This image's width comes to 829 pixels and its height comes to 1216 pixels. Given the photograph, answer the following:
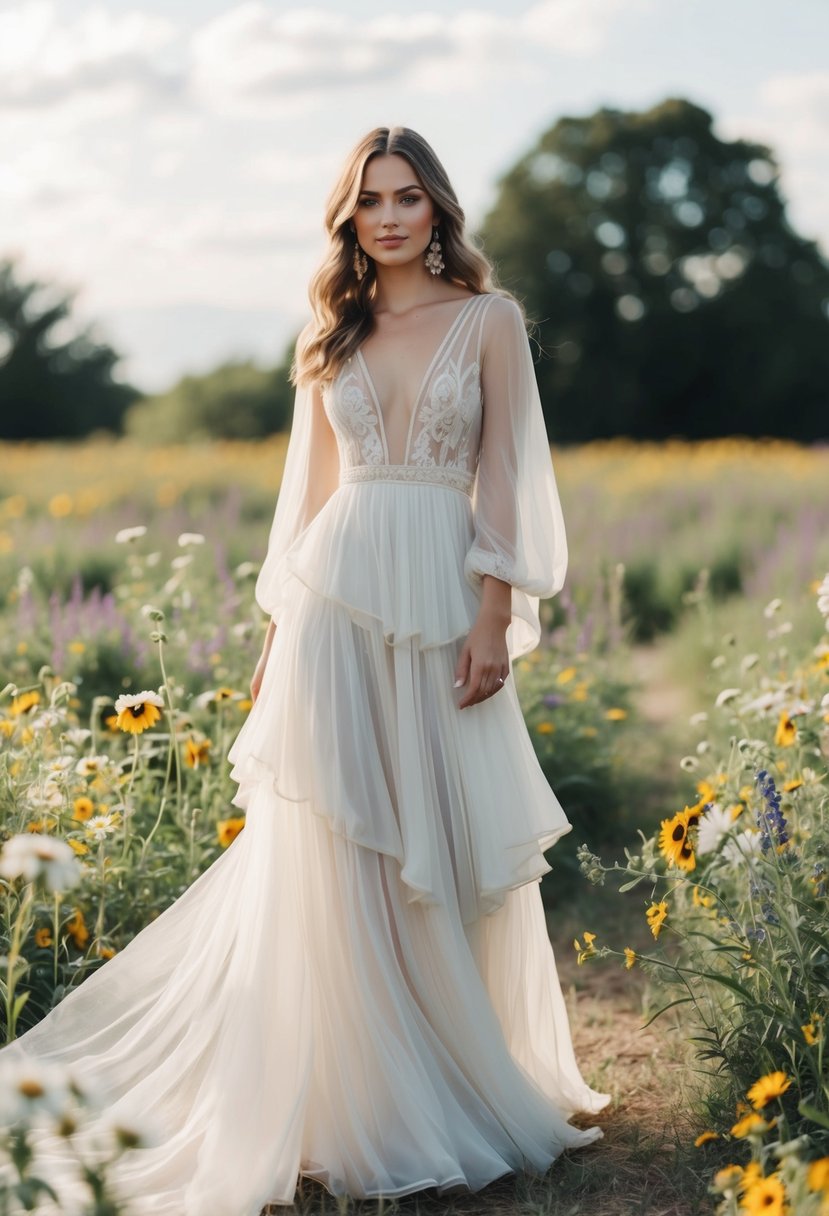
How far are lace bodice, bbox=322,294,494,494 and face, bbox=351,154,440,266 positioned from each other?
0.18 metres

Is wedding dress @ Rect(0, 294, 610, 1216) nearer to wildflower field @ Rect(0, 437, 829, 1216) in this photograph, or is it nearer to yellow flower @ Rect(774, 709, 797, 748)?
wildflower field @ Rect(0, 437, 829, 1216)

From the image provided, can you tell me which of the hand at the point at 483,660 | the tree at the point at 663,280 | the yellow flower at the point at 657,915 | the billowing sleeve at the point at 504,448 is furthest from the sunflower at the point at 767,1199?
the tree at the point at 663,280

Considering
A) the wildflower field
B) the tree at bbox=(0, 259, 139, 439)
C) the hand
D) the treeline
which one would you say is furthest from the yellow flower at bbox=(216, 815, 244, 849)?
the tree at bbox=(0, 259, 139, 439)

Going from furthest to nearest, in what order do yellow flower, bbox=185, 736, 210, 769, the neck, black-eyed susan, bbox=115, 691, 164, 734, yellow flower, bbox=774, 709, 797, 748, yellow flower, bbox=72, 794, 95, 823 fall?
yellow flower, bbox=185, 736, 210, 769 < yellow flower, bbox=72, 794, 95, 823 < yellow flower, bbox=774, 709, 797, 748 < black-eyed susan, bbox=115, 691, 164, 734 < the neck

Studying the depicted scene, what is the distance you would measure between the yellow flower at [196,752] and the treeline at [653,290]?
79.5ft

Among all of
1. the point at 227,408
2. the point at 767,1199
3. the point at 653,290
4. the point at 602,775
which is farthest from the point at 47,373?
the point at 767,1199

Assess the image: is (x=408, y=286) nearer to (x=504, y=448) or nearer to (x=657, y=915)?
(x=504, y=448)

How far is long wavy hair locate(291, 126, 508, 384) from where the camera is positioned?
8.97 ft

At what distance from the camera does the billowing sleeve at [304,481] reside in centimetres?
289

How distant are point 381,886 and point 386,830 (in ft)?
0.37

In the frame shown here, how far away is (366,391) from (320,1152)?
147cm

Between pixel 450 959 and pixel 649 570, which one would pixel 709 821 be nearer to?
pixel 450 959

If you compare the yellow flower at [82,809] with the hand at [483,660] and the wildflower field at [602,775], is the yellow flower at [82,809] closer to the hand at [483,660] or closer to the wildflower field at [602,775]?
the wildflower field at [602,775]

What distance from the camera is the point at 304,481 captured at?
2914mm
